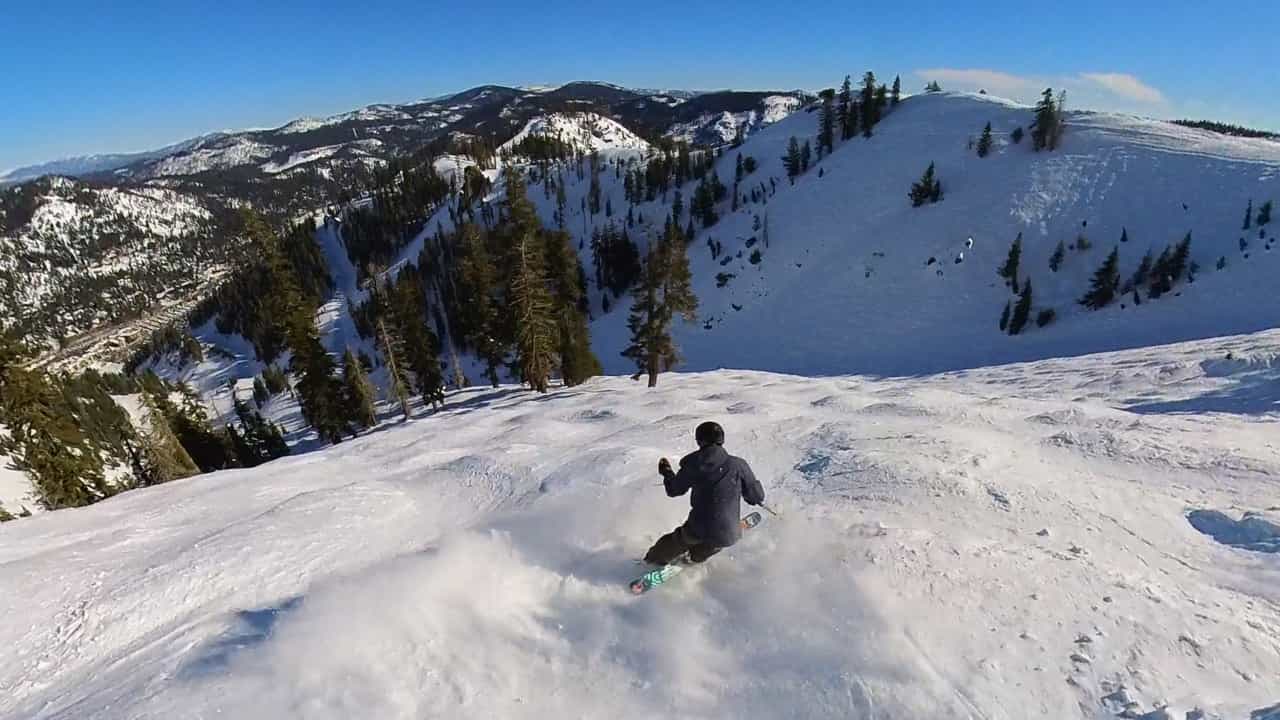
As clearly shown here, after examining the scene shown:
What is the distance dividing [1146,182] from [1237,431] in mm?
63085

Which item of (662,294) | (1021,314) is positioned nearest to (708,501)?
(662,294)

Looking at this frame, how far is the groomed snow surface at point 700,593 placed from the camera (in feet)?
15.0

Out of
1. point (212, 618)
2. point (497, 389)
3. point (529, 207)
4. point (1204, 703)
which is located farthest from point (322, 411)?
point (1204, 703)

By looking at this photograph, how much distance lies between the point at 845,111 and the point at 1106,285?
70.2 m

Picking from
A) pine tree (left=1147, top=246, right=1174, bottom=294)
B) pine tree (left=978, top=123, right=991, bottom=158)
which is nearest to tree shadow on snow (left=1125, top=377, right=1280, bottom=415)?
pine tree (left=1147, top=246, right=1174, bottom=294)

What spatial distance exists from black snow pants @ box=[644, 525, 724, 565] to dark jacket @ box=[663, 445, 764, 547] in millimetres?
67

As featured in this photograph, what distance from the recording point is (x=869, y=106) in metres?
98.8

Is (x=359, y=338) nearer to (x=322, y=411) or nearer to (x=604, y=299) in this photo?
(x=604, y=299)

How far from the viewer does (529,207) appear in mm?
33188

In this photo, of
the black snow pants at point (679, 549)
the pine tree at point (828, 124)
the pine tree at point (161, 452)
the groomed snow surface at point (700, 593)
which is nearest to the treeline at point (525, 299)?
the pine tree at point (161, 452)

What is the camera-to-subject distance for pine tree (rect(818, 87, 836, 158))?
330 ft

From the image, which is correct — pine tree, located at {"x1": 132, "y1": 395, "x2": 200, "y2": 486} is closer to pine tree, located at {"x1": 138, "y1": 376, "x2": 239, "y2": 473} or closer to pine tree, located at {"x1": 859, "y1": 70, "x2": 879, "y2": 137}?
pine tree, located at {"x1": 138, "y1": 376, "x2": 239, "y2": 473}

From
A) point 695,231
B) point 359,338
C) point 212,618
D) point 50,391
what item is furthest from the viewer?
point 359,338

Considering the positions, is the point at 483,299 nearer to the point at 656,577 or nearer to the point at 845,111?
the point at 656,577
